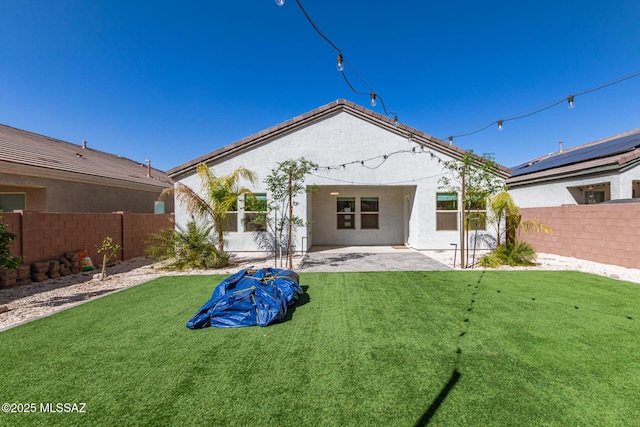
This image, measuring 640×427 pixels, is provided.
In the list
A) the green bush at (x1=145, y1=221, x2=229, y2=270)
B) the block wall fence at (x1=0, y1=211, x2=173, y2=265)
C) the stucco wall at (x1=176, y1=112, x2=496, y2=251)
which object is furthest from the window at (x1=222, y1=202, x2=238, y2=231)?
the block wall fence at (x1=0, y1=211, x2=173, y2=265)

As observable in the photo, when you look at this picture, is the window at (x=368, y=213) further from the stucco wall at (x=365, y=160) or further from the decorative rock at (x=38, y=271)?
the decorative rock at (x=38, y=271)

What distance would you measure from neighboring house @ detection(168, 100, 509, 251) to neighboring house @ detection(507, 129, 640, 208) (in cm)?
319

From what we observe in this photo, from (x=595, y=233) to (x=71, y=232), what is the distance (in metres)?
15.6

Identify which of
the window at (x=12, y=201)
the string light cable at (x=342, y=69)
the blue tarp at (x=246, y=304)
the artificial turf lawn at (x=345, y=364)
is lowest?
the artificial turf lawn at (x=345, y=364)

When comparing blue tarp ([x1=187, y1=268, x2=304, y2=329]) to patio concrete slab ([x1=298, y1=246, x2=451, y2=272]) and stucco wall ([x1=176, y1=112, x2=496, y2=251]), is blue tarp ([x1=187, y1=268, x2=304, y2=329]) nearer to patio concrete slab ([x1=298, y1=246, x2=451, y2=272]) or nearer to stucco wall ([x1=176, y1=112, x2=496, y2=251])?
patio concrete slab ([x1=298, y1=246, x2=451, y2=272])

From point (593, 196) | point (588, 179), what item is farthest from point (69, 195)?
point (593, 196)

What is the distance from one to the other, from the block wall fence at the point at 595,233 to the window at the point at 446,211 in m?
3.06

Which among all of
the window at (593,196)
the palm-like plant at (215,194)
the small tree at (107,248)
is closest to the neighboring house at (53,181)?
the small tree at (107,248)

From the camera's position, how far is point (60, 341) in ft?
11.3

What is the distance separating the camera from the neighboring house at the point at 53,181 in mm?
8352

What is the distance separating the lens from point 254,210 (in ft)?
29.5

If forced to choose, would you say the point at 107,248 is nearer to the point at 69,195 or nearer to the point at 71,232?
the point at 71,232

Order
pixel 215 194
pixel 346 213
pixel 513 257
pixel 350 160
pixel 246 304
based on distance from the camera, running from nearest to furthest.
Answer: pixel 246 304, pixel 513 257, pixel 215 194, pixel 350 160, pixel 346 213

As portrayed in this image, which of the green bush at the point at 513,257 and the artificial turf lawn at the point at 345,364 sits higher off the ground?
the green bush at the point at 513,257
